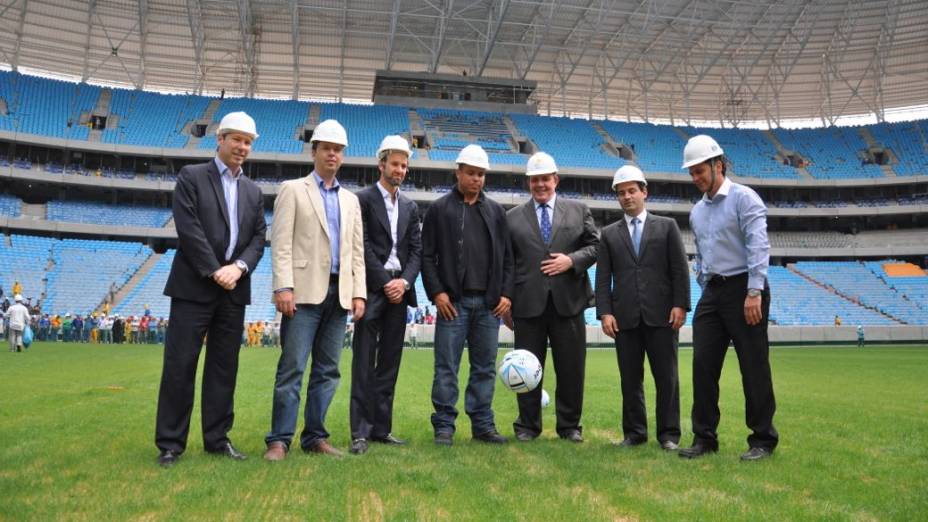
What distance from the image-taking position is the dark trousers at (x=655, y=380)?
18.4 ft

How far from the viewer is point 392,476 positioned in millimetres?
4074

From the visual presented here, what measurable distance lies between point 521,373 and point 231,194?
276 cm

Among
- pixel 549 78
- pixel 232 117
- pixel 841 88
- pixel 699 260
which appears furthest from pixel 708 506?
pixel 841 88

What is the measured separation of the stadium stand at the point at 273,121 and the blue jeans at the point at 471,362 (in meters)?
37.9

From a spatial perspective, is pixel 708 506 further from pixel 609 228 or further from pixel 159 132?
pixel 159 132

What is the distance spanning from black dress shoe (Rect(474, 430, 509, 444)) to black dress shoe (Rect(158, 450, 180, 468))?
7.86 ft

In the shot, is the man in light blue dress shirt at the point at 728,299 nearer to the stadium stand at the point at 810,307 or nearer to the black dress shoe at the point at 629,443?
the black dress shoe at the point at 629,443

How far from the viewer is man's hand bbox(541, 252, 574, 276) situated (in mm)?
5965

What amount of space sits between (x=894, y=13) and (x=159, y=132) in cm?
4310

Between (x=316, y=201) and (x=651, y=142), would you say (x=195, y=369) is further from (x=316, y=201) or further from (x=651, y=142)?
(x=651, y=142)

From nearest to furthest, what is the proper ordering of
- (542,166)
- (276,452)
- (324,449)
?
(276,452)
(324,449)
(542,166)

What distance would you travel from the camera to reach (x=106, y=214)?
4003 centimetres

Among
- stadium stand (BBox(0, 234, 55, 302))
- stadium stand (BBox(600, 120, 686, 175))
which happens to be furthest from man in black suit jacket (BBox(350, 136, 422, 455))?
stadium stand (BBox(600, 120, 686, 175))

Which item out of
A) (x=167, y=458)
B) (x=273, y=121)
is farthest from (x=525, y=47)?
(x=167, y=458)
